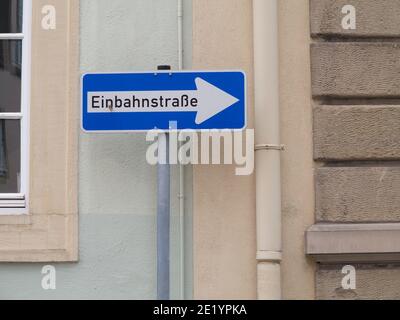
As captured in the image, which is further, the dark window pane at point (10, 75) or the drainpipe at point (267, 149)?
the dark window pane at point (10, 75)

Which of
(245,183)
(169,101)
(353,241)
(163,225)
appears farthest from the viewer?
(245,183)

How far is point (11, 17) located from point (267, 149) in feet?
6.88

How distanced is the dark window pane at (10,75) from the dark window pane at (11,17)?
90 mm

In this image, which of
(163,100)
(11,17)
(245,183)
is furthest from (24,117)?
(245,183)

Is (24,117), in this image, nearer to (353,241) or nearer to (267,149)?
(267,149)

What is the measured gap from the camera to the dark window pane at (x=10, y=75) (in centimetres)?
599

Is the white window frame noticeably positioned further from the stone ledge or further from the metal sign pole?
the stone ledge

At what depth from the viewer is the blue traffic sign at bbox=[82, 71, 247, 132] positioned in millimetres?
5031

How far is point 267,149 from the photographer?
574 cm

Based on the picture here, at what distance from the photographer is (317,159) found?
5.85 metres

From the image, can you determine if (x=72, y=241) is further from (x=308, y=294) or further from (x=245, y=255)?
(x=308, y=294)

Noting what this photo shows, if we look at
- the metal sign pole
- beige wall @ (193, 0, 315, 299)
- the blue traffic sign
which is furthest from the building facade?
the metal sign pole

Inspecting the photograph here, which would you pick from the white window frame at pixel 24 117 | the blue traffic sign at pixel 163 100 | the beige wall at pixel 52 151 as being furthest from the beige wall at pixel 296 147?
the white window frame at pixel 24 117

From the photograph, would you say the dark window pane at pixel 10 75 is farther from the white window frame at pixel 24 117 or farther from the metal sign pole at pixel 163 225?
the metal sign pole at pixel 163 225
